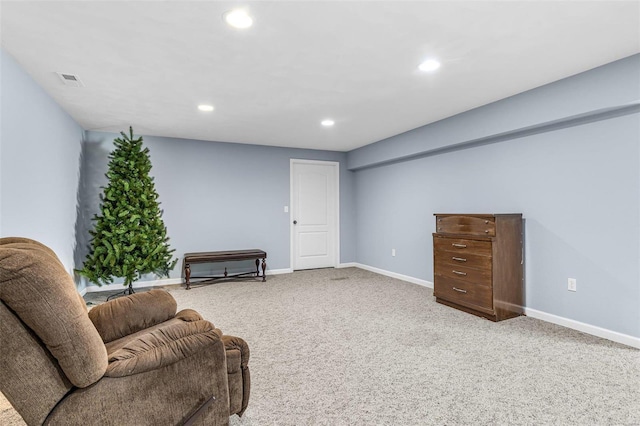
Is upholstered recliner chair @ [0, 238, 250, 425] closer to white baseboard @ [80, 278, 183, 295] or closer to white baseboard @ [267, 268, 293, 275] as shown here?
white baseboard @ [80, 278, 183, 295]

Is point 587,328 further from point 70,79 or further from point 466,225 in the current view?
point 70,79

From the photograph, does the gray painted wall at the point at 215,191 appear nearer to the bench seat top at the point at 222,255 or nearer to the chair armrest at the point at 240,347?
the bench seat top at the point at 222,255

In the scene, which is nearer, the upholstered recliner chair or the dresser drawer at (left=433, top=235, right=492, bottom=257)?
the upholstered recliner chair

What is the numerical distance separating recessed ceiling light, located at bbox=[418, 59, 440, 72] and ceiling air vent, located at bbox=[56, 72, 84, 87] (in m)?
2.99

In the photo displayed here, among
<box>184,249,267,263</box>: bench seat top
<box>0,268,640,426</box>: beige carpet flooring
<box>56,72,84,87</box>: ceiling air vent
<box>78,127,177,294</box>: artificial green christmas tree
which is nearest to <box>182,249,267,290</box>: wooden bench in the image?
<box>184,249,267,263</box>: bench seat top

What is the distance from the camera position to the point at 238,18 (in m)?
2.08

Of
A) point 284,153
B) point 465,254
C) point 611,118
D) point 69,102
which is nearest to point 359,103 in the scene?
point 465,254

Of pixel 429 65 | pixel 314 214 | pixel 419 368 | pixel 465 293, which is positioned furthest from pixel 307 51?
pixel 314 214

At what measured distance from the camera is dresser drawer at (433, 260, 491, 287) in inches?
136

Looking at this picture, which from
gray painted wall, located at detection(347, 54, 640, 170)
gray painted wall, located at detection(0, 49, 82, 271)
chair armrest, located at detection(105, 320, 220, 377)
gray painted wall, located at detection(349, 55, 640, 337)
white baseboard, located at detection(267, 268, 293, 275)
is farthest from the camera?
white baseboard, located at detection(267, 268, 293, 275)

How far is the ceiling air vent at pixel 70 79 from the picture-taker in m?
2.90

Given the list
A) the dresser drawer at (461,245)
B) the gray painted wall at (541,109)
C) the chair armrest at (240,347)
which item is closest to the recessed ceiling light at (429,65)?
the gray painted wall at (541,109)

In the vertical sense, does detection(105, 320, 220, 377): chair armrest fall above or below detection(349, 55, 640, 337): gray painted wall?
below

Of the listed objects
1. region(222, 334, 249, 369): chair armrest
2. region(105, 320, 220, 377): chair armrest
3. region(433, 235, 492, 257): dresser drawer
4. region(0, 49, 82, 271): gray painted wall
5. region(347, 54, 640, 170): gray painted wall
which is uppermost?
region(347, 54, 640, 170): gray painted wall
